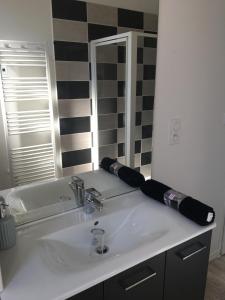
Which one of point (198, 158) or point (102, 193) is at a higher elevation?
point (198, 158)

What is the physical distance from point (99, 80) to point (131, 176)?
0.57 meters

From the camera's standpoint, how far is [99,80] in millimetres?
1276

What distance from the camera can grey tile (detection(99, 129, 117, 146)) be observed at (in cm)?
137

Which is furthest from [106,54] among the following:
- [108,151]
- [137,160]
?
[137,160]

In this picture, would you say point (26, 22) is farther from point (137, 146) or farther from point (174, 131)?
point (174, 131)

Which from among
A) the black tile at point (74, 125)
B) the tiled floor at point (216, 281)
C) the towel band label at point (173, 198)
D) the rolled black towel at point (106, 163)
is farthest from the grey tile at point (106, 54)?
the tiled floor at point (216, 281)

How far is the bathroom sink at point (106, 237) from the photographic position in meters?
1.03

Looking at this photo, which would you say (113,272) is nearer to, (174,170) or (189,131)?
(174,170)

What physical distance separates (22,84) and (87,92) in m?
0.32

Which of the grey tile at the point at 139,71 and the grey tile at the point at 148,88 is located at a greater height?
the grey tile at the point at 139,71

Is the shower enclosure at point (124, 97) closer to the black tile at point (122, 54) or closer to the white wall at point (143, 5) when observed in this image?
the black tile at point (122, 54)

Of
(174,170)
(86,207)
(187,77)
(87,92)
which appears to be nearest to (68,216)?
(86,207)

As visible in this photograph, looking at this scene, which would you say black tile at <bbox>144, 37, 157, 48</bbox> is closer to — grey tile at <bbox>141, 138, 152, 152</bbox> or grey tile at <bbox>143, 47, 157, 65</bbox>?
grey tile at <bbox>143, 47, 157, 65</bbox>

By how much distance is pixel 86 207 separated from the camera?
1.27 meters
